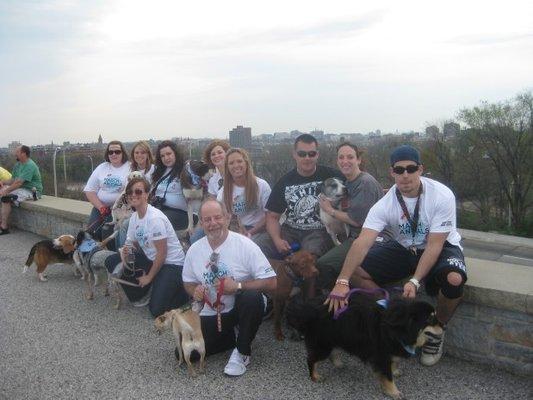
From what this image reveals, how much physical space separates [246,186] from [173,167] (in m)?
1.57

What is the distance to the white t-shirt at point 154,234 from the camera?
466 centimetres

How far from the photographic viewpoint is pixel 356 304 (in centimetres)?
314

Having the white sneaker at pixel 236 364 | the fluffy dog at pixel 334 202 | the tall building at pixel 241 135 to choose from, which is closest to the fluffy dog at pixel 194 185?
the fluffy dog at pixel 334 202

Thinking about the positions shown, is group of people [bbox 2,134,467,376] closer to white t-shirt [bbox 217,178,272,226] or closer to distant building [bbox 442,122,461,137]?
white t-shirt [bbox 217,178,272,226]

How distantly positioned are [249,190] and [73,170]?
13.6m

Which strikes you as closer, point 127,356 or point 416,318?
point 416,318

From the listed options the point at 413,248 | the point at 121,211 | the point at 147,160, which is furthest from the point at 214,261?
the point at 147,160

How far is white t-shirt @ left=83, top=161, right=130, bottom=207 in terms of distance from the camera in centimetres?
657

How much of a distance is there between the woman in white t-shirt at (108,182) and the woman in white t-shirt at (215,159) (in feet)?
4.35

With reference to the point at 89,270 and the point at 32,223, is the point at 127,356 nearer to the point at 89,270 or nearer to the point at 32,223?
the point at 89,270

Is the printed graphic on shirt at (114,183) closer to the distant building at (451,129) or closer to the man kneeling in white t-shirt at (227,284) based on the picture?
the man kneeling in white t-shirt at (227,284)

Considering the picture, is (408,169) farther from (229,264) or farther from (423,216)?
(229,264)

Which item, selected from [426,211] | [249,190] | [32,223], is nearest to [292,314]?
[426,211]

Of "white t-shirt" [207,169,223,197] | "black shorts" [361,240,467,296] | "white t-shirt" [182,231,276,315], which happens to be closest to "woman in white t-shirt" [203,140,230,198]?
"white t-shirt" [207,169,223,197]
